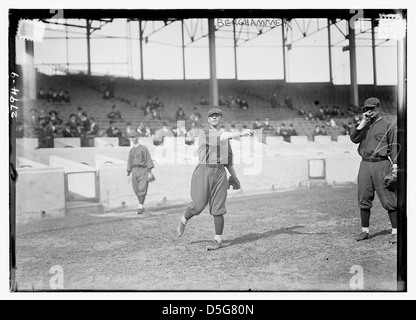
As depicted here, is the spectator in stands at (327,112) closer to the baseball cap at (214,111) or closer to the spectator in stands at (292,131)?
the spectator in stands at (292,131)

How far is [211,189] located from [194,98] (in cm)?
94

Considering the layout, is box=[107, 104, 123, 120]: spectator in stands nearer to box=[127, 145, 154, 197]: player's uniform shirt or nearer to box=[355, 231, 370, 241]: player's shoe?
box=[127, 145, 154, 197]: player's uniform shirt

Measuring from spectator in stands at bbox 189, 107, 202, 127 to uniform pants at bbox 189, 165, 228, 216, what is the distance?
44 centimetres

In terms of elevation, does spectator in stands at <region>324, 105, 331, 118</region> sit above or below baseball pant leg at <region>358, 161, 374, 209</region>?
above

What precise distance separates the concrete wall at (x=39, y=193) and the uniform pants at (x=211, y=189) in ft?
4.38

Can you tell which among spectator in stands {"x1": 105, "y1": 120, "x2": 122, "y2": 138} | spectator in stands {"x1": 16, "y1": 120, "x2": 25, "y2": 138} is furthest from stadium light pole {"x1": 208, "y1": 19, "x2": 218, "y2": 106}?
spectator in stands {"x1": 16, "y1": 120, "x2": 25, "y2": 138}

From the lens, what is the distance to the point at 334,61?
4.56m

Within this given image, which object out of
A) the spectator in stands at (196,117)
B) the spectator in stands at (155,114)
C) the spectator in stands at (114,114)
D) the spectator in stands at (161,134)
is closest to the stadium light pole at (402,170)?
the spectator in stands at (196,117)

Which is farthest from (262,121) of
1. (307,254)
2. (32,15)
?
(32,15)

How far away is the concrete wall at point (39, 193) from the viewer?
4.34 meters

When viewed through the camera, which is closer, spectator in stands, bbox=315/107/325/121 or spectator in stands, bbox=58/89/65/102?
spectator in stands, bbox=58/89/65/102

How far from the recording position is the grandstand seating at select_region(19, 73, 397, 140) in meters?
4.36

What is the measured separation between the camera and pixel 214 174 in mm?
4270
